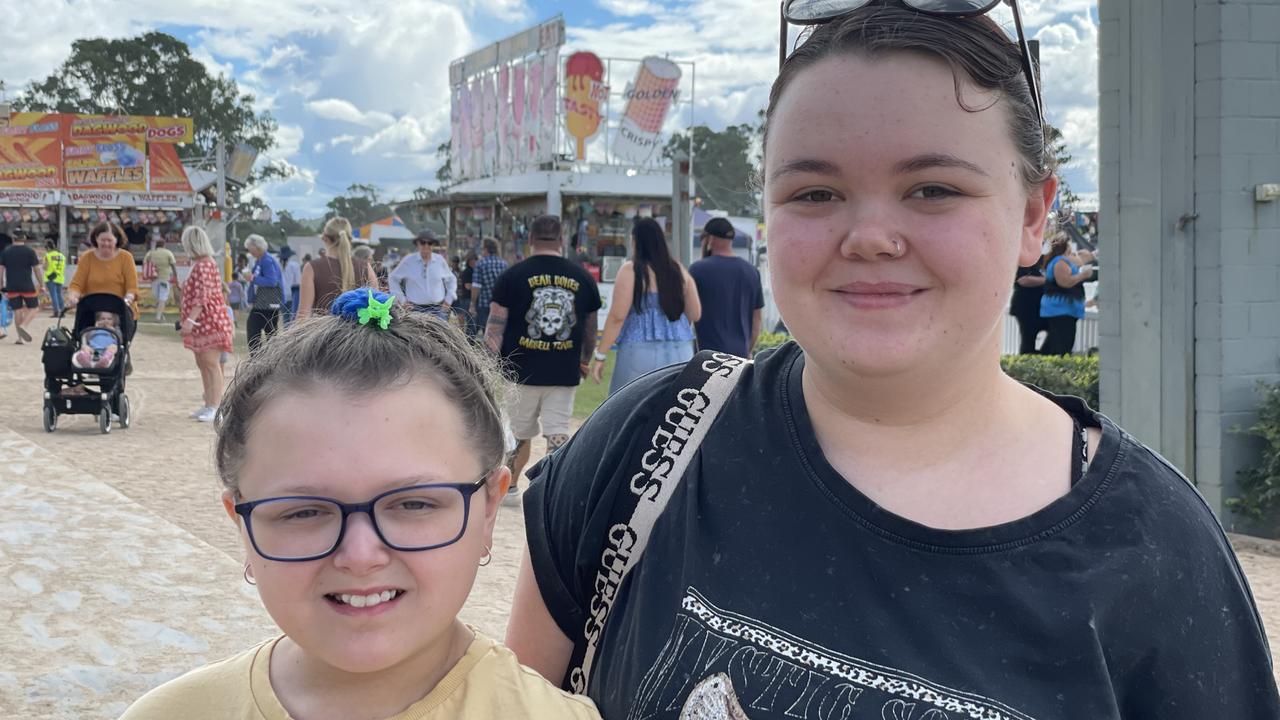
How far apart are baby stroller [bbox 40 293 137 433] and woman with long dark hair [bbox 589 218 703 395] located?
507cm

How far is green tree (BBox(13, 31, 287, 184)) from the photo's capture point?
60875mm

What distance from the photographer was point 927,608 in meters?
1.46

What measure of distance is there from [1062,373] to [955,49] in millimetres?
7896

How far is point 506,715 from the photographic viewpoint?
1.61 meters

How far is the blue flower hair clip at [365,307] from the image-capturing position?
1.79 m

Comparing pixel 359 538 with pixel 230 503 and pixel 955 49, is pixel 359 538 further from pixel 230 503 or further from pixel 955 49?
pixel 955 49

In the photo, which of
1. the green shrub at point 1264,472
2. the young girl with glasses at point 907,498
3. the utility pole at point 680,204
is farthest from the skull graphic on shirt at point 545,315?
the young girl with glasses at point 907,498

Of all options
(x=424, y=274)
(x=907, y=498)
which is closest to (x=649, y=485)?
(x=907, y=498)

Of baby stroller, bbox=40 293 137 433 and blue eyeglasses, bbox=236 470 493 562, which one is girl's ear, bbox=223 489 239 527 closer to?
blue eyeglasses, bbox=236 470 493 562

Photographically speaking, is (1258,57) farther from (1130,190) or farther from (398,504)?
(398,504)

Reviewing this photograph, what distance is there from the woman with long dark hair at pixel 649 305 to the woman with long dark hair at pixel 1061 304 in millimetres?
5104

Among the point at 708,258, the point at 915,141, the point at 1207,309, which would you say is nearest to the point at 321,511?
the point at 915,141

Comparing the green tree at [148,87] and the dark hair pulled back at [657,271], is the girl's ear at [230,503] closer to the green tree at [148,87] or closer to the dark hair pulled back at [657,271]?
the dark hair pulled back at [657,271]

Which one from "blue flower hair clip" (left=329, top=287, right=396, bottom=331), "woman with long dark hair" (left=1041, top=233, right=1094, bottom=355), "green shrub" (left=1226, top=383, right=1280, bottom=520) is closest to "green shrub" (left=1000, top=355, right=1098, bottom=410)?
"green shrub" (left=1226, top=383, right=1280, bottom=520)
